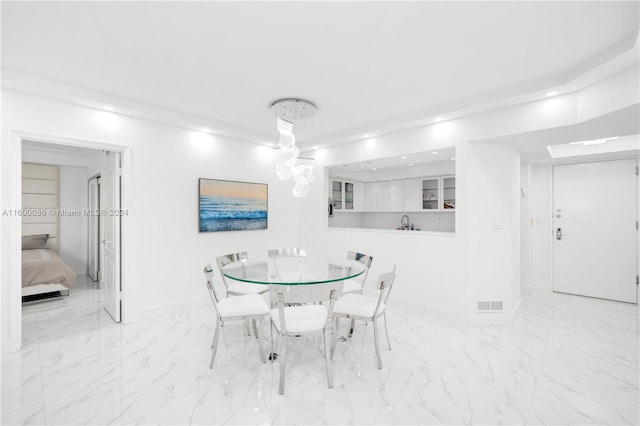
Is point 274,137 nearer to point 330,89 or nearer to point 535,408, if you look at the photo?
point 330,89

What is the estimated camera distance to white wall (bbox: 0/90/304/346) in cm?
298

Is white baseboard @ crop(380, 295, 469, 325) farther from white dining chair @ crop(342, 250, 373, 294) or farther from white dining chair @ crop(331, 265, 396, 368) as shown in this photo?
white dining chair @ crop(331, 265, 396, 368)

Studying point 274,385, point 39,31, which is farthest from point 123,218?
point 274,385

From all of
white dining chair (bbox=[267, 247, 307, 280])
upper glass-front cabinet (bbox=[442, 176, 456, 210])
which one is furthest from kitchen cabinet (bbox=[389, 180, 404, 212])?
white dining chair (bbox=[267, 247, 307, 280])

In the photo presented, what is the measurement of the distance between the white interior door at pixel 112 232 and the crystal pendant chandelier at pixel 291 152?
2049 mm

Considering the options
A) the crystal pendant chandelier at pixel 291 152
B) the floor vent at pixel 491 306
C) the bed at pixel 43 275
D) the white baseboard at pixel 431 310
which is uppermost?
the crystal pendant chandelier at pixel 291 152

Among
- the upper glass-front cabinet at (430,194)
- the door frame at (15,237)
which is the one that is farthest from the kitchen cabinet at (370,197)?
the door frame at (15,237)

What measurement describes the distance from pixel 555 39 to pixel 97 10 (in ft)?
10.2

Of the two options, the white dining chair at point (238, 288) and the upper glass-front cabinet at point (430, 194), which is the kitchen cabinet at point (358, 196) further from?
the white dining chair at point (238, 288)

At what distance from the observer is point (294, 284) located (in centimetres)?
233

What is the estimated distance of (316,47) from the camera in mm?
2297

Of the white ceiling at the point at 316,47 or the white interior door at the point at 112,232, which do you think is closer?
the white ceiling at the point at 316,47

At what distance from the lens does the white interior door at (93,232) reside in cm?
568

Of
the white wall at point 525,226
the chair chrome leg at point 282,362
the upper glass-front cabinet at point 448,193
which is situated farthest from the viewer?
the upper glass-front cabinet at point 448,193
